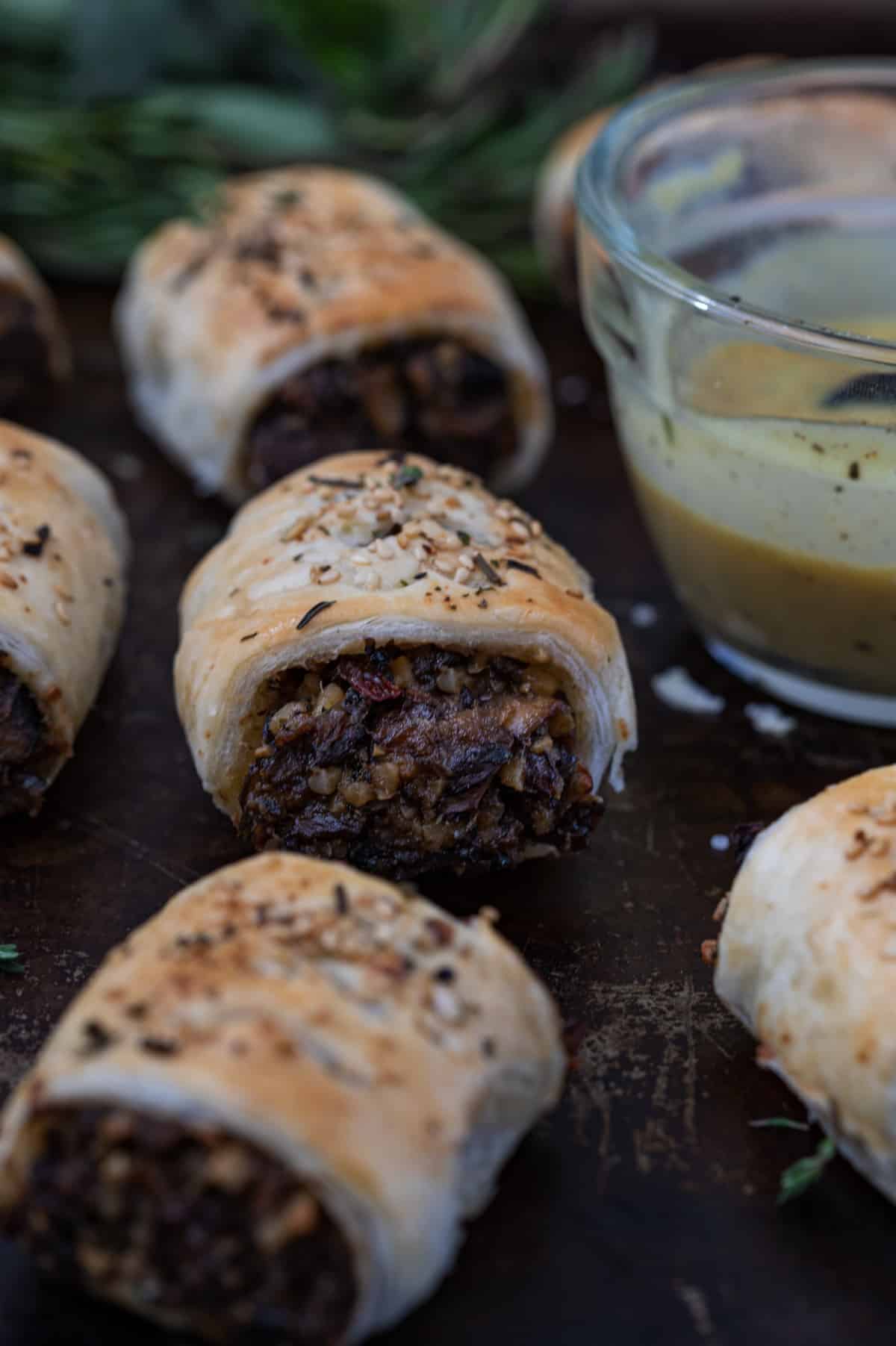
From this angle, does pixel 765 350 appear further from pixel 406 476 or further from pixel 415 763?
pixel 415 763

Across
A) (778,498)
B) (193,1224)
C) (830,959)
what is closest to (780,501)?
(778,498)

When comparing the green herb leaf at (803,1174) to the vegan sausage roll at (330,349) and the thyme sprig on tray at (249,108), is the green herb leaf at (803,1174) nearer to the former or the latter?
the vegan sausage roll at (330,349)

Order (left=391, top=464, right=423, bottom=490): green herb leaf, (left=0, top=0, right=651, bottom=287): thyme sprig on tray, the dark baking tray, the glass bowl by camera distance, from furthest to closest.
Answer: (left=0, top=0, right=651, bottom=287): thyme sprig on tray → (left=391, top=464, right=423, bottom=490): green herb leaf → the glass bowl → the dark baking tray

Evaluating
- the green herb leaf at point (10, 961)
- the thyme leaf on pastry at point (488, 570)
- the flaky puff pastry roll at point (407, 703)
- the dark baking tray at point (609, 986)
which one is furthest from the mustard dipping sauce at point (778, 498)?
the green herb leaf at point (10, 961)

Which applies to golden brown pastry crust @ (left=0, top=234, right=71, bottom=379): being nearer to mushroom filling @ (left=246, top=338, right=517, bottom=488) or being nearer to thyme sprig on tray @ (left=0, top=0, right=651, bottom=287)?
thyme sprig on tray @ (left=0, top=0, right=651, bottom=287)

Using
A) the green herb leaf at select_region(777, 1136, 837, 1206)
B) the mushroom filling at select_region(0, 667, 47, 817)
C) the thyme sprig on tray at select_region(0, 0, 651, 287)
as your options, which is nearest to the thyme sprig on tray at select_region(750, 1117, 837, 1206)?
the green herb leaf at select_region(777, 1136, 837, 1206)

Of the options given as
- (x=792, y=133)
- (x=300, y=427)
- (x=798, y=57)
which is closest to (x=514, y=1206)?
(x=300, y=427)

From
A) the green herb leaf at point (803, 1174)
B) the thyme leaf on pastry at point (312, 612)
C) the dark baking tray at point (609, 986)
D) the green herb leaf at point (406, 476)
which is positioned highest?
the thyme leaf on pastry at point (312, 612)
